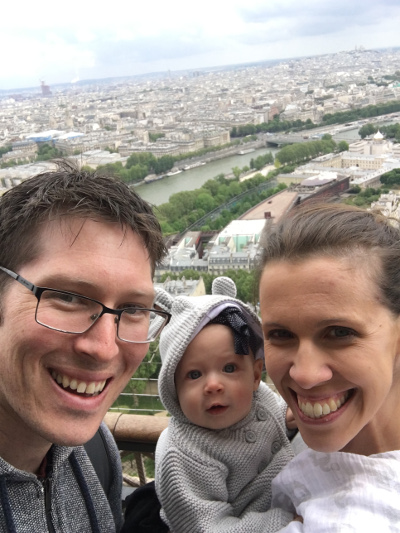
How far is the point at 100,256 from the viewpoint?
50 centimetres

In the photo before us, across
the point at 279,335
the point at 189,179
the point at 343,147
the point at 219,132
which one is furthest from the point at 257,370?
the point at 219,132

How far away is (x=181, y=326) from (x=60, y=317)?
0.72 feet

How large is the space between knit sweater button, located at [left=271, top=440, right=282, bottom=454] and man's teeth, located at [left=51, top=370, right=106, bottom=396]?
269 mm

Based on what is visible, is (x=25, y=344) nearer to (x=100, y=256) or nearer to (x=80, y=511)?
(x=100, y=256)

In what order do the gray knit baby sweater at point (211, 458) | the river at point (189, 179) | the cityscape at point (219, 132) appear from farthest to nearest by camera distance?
the river at point (189, 179) → the cityscape at point (219, 132) → the gray knit baby sweater at point (211, 458)

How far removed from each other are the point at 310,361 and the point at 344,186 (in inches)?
445

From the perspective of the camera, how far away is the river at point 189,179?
1366cm

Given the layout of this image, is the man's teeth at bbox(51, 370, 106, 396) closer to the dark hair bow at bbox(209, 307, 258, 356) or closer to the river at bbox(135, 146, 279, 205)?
the dark hair bow at bbox(209, 307, 258, 356)

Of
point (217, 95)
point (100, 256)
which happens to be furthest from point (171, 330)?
point (217, 95)

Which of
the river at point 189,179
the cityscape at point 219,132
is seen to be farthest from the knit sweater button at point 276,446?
the river at point 189,179

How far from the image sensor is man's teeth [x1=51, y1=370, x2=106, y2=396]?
0.49 m

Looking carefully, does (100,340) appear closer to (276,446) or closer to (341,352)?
(341,352)

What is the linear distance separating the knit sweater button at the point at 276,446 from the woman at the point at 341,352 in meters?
0.17

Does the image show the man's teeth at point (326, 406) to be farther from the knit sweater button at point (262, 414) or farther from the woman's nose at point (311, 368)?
the knit sweater button at point (262, 414)
